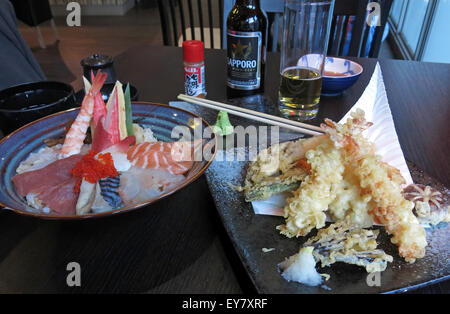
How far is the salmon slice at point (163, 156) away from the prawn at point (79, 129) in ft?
0.41

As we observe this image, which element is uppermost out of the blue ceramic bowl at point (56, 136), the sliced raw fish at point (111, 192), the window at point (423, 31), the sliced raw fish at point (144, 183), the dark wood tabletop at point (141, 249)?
the blue ceramic bowl at point (56, 136)

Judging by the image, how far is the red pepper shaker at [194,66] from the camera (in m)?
1.04

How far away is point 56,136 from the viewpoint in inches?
30.5

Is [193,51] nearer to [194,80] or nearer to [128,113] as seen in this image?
[194,80]

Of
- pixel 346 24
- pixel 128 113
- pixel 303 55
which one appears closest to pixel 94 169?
pixel 128 113

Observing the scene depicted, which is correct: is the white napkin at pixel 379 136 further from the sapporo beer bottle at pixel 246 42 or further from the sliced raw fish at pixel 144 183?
the sapporo beer bottle at pixel 246 42

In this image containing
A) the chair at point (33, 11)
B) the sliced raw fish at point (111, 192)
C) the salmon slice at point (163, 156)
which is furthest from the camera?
the chair at point (33, 11)

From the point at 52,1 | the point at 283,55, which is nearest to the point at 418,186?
→ the point at 283,55

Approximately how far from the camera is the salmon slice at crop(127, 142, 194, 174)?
2.32 ft

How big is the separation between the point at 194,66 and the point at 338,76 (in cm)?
51

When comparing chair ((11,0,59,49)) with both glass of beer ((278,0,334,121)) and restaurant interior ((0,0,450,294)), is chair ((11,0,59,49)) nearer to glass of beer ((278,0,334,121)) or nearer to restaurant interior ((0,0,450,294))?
restaurant interior ((0,0,450,294))

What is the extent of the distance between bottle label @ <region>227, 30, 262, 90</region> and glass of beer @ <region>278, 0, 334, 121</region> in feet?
0.31

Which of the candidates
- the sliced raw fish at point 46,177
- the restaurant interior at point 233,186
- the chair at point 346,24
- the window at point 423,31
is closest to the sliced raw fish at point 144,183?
the restaurant interior at point 233,186

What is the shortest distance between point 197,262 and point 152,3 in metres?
6.51
